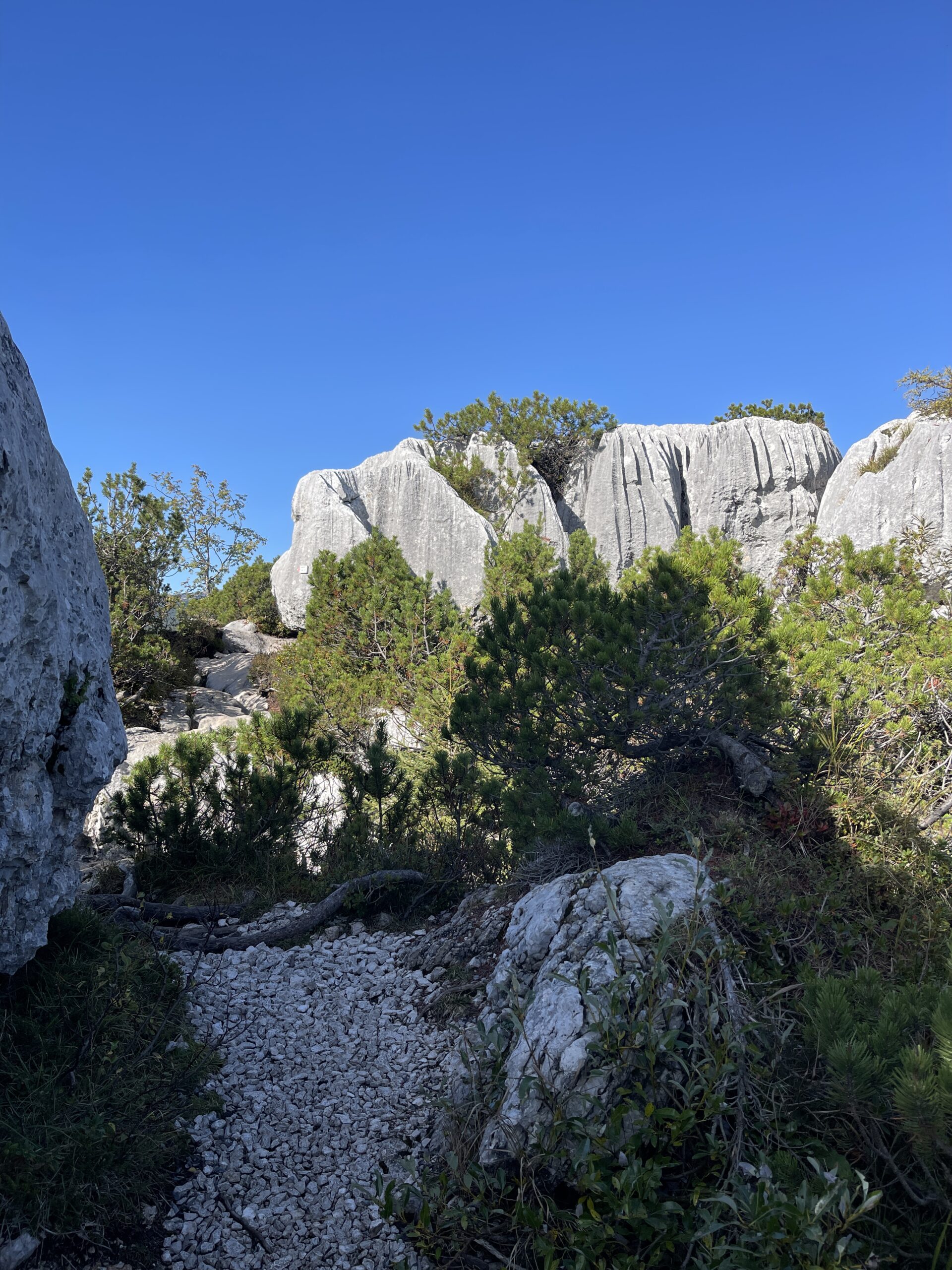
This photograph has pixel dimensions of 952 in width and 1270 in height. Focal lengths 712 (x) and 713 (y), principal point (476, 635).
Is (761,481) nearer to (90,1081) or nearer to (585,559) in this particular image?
(585,559)

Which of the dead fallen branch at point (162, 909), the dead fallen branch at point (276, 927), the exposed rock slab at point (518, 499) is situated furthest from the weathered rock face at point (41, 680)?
the exposed rock slab at point (518, 499)

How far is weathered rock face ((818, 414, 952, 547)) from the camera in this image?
19.0 meters

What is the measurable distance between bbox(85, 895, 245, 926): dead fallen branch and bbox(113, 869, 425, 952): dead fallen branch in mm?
171

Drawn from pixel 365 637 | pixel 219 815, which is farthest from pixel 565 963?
pixel 365 637

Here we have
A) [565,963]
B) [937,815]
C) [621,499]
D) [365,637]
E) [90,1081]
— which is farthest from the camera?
[621,499]

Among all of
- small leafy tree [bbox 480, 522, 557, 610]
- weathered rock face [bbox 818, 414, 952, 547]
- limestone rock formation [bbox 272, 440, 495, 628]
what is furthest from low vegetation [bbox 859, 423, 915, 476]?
small leafy tree [bbox 480, 522, 557, 610]

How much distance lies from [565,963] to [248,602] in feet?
69.8

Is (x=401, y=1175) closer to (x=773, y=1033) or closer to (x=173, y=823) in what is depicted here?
(x=773, y=1033)

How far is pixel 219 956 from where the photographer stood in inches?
219

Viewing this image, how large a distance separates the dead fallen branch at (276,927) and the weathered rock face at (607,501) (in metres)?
14.3

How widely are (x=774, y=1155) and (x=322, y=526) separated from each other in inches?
784

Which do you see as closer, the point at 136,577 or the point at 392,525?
the point at 136,577

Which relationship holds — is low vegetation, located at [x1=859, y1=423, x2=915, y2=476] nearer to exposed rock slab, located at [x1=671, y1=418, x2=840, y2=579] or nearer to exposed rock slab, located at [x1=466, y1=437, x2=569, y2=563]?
exposed rock slab, located at [x1=671, y1=418, x2=840, y2=579]

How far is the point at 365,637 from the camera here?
13.1 m
